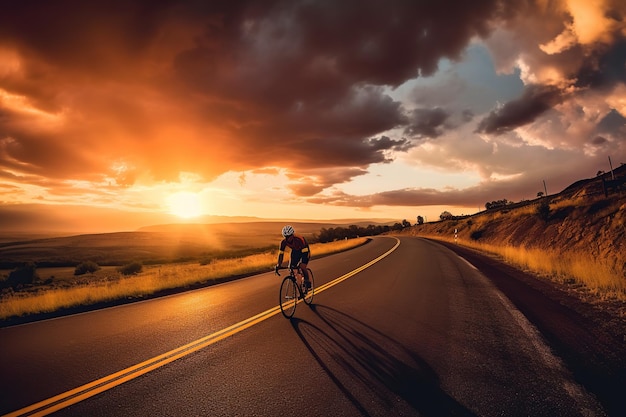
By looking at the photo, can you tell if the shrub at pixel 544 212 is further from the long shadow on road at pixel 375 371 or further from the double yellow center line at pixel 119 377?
the double yellow center line at pixel 119 377

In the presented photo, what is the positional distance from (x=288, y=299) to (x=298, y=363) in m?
2.58

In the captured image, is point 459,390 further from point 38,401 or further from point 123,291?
point 123,291

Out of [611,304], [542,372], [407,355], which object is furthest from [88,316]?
[611,304]

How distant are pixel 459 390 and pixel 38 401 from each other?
4745 millimetres

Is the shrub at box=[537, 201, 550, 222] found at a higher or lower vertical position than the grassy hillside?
higher

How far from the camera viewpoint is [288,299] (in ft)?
23.2

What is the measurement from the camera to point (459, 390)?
363 cm

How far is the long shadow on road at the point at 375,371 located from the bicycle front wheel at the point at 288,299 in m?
0.72

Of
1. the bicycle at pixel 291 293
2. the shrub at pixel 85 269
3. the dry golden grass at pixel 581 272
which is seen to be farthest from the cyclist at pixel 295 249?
the shrub at pixel 85 269

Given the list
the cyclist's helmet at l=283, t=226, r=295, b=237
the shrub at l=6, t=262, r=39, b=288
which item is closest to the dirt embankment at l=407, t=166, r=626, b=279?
the cyclist's helmet at l=283, t=226, r=295, b=237

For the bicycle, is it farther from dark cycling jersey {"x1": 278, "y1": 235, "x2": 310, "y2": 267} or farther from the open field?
the open field

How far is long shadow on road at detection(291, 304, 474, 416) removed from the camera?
11.0 ft

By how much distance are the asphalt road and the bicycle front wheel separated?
0.64 ft

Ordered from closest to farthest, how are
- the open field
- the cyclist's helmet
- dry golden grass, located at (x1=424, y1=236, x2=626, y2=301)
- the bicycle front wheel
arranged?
1. the bicycle front wheel
2. the cyclist's helmet
3. dry golden grass, located at (x1=424, y1=236, x2=626, y2=301)
4. the open field
